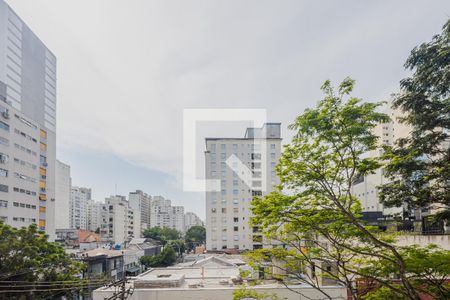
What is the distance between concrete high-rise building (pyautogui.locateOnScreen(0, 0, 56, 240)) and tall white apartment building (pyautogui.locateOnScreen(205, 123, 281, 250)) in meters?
17.4

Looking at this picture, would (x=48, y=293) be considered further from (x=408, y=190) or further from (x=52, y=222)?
(x=52, y=222)

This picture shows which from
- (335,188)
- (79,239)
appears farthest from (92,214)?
(335,188)

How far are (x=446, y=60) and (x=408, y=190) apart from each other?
403 cm

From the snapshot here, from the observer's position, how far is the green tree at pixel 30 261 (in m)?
10.5

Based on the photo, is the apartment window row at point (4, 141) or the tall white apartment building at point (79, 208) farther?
the tall white apartment building at point (79, 208)

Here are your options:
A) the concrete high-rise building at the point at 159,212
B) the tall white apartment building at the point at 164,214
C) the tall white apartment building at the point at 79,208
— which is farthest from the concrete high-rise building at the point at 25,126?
the tall white apartment building at the point at 164,214

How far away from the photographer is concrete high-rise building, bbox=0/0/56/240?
75.7 ft

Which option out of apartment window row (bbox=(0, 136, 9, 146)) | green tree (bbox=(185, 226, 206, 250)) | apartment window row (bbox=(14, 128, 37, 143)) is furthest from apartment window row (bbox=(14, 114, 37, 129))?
green tree (bbox=(185, 226, 206, 250))

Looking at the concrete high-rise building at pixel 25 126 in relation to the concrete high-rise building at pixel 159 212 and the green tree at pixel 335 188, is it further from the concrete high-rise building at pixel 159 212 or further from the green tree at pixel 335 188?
the concrete high-rise building at pixel 159 212

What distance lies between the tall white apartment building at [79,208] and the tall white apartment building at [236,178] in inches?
2363

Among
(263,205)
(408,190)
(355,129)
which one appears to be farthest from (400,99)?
(263,205)

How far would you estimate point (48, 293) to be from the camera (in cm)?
1178

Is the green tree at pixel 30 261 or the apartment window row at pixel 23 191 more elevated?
the apartment window row at pixel 23 191

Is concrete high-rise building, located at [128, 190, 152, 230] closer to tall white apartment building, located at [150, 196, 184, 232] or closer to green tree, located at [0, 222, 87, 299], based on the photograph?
tall white apartment building, located at [150, 196, 184, 232]
